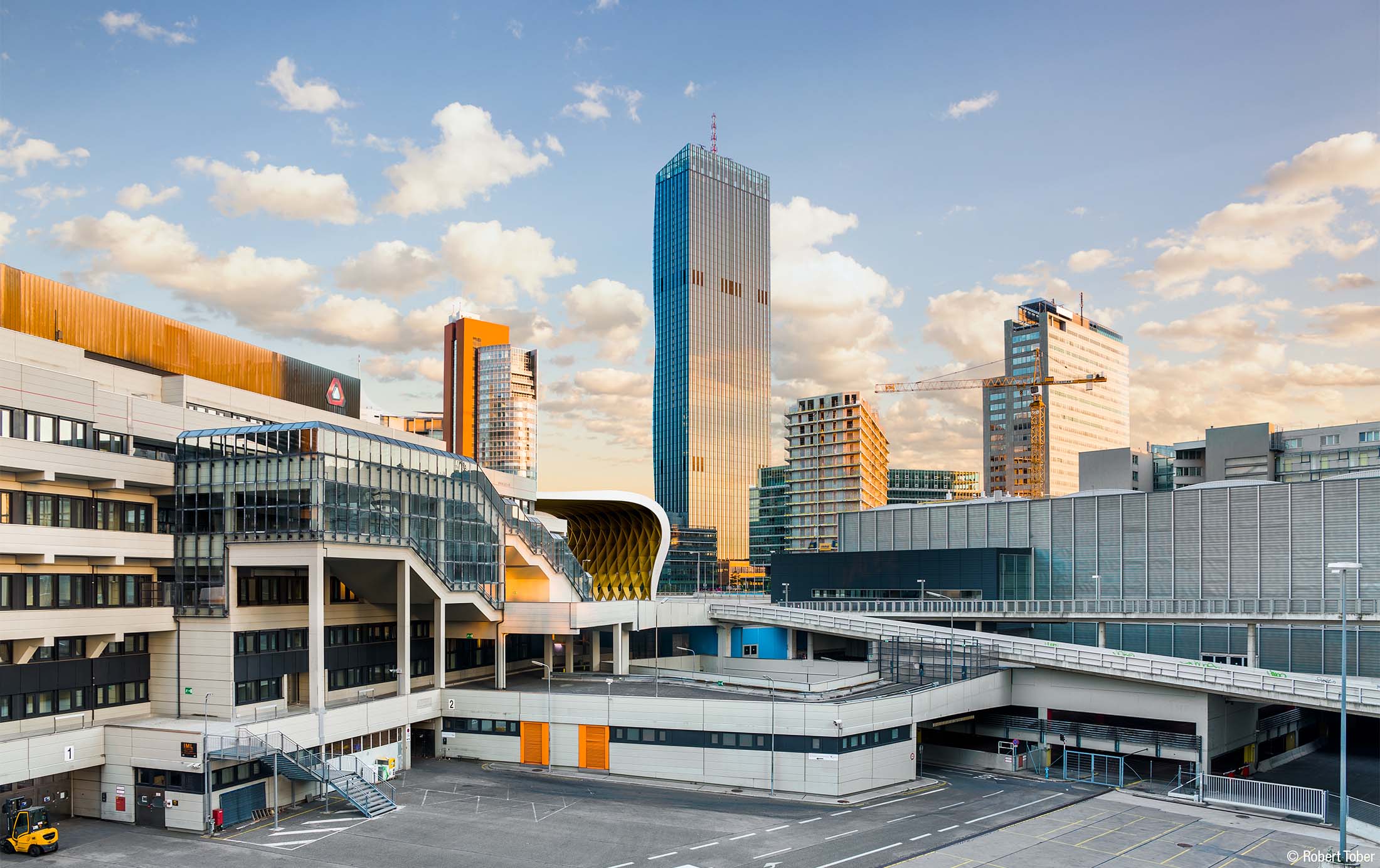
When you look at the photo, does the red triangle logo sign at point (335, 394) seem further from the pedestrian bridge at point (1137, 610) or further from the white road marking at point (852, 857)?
the white road marking at point (852, 857)

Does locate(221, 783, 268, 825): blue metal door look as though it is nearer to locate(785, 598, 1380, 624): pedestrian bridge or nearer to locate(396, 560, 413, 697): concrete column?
locate(396, 560, 413, 697): concrete column

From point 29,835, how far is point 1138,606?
261 feet

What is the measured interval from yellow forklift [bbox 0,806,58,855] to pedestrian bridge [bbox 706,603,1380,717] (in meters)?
49.5

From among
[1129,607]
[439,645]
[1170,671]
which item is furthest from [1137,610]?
[439,645]

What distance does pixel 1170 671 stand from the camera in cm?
6506

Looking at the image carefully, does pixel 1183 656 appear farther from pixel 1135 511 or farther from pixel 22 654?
pixel 22 654

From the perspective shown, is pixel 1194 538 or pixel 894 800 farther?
pixel 1194 538

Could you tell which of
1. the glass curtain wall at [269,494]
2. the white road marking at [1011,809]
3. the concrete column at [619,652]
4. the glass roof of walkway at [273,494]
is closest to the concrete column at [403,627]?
the glass roof of walkway at [273,494]

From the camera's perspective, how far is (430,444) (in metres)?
95.6

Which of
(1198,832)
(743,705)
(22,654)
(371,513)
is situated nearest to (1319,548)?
(1198,832)

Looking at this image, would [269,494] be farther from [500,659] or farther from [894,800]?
[894,800]

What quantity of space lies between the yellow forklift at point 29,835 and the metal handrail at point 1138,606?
72499 millimetres

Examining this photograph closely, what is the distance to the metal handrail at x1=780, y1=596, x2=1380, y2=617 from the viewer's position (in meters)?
83.8

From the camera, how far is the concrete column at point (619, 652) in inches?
3246
